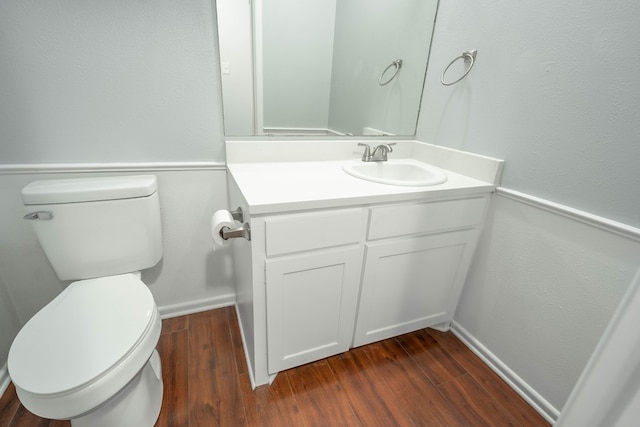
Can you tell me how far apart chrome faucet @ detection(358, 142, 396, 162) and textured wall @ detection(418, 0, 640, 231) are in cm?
34

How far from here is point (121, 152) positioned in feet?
3.80

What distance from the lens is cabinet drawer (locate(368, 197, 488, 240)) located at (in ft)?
3.48

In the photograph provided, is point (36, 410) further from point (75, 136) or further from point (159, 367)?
point (75, 136)

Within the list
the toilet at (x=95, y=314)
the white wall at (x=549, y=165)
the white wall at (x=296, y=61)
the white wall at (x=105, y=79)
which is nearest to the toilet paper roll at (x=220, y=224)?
the toilet at (x=95, y=314)

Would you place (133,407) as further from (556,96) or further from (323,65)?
(556,96)

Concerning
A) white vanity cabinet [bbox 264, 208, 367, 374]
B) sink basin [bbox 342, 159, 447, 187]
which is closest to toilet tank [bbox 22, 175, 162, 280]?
white vanity cabinet [bbox 264, 208, 367, 374]

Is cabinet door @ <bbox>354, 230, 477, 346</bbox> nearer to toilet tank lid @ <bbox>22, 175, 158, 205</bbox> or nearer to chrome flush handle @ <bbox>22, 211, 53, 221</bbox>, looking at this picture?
toilet tank lid @ <bbox>22, 175, 158, 205</bbox>

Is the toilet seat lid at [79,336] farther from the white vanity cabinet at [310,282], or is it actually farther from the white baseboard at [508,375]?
the white baseboard at [508,375]

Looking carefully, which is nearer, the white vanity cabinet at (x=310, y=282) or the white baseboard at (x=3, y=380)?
the white vanity cabinet at (x=310, y=282)

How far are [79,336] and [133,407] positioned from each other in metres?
0.31

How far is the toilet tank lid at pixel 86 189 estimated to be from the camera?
97 cm

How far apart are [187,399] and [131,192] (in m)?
0.82

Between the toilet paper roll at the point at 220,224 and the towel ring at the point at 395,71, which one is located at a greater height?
the towel ring at the point at 395,71

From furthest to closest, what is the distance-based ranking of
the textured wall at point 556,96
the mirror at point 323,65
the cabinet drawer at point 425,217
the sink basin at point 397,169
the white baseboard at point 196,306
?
the white baseboard at point 196,306
the sink basin at point 397,169
the mirror at point 323,65
the cabinet drawer at point 425,217
the textured wall at point 556,96
